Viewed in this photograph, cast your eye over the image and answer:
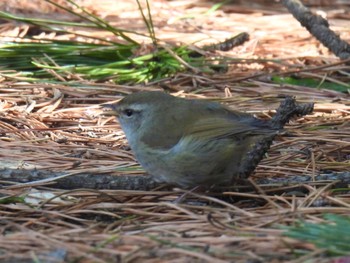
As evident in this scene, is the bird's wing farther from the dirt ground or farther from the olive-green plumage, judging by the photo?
the dirt ground

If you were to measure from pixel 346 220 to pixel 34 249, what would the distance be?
114cm

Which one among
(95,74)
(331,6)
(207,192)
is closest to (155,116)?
(207,192)

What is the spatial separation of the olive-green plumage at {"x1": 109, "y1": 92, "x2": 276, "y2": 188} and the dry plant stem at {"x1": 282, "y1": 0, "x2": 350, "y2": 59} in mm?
2402

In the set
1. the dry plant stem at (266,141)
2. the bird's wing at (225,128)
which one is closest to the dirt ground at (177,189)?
the dry plant stem at (266,141)

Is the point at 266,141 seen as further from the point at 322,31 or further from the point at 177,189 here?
the point at 322,31

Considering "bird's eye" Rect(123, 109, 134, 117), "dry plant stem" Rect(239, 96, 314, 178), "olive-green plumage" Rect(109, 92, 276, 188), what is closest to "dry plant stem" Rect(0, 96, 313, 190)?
"dry plant stem" Rect(239, 96, 314, 178)

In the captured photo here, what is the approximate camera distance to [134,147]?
3.97 meters

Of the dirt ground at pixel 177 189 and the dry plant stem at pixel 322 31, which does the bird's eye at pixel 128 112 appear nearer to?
the dirt ground at pixel 177 189

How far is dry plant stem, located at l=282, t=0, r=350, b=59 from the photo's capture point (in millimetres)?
6176

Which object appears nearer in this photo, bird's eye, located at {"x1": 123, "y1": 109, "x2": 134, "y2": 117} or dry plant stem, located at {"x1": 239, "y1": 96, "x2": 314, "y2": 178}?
dry plant stem, located at {"x1": 239, "y1": 96, "x2": 314, "y2": 178}

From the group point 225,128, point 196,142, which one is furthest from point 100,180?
point 225,128

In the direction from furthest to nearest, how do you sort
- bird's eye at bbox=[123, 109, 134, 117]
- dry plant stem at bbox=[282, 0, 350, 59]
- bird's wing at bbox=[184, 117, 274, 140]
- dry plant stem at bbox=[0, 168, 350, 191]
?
dry plant stem at bbox=[282, 0, 350, 59], bird's eye at bbox=[123, 109, 134, 117], dry plant stem at bbox=[0, 168, 350, 191], bird's wing at bbox=[184, 117, 274, 140]

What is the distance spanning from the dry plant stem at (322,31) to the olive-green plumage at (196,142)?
240 centimetres

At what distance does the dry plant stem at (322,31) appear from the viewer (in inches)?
243
